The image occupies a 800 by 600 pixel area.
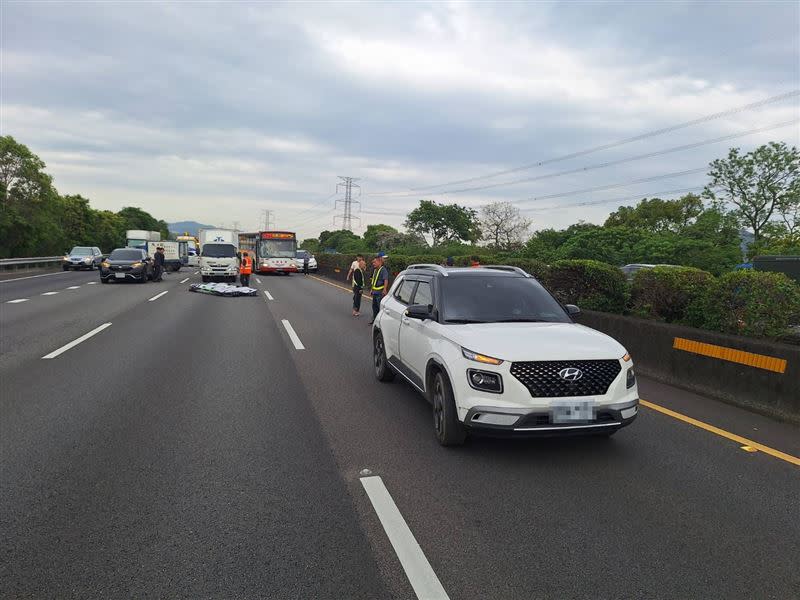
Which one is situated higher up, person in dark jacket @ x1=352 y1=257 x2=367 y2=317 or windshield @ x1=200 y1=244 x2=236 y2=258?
windshield @ x1=200 y1=244 x2=236 y2=258

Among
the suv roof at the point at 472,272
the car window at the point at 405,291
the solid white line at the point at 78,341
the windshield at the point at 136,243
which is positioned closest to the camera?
the suv roof at the point at 472,272

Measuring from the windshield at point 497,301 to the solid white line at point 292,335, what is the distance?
16.7 feet

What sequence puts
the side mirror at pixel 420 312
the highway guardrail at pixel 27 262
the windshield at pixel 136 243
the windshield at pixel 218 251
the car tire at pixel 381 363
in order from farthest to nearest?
the windshield at pixel 136 243 → the highway guardrail at pixel 27 262 → the windshield at pixel 218 251 → the car tire at pixel 381 363 → the side mirror at pixel 420 312

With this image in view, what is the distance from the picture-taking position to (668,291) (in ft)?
28.5

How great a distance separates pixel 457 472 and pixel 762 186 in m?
52.6

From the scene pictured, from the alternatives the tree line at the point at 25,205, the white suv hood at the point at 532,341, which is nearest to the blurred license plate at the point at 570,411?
the white suv hood at the point at 532,341

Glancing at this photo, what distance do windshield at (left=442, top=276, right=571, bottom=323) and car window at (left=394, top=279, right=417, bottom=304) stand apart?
2.96 ft

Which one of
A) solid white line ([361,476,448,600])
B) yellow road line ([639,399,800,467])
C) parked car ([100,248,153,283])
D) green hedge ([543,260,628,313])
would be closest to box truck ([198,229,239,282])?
parked car ([100,248,153,283])

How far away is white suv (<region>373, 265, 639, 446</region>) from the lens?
4.36m

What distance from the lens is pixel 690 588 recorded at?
2887 mm

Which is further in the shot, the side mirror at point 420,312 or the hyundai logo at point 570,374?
the side mirror at point 420,312

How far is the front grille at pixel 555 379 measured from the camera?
4.38 m

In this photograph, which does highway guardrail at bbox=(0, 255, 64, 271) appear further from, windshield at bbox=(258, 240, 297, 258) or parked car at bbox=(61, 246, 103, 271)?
windshield at bbox=(258, 240, 297, 258)

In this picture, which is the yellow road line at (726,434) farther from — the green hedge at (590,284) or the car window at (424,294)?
the green hedge at (590,284)
